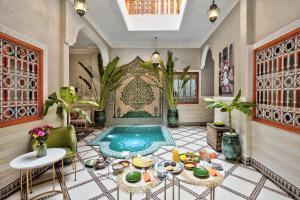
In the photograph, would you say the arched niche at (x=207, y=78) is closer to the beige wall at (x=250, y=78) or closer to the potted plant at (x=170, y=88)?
the potted plant at (x=170, y=88)

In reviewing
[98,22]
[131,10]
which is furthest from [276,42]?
[98,22]

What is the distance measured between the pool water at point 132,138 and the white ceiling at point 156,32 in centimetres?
367

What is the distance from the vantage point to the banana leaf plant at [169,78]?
5.78m

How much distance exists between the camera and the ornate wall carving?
671 cm

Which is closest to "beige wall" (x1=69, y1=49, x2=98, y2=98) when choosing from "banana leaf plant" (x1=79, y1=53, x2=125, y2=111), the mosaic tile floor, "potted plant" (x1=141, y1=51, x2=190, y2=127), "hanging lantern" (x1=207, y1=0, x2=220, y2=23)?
"banana leaf plant" (x1=79, y1=53, x2=125, y2=111)

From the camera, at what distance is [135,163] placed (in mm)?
1753

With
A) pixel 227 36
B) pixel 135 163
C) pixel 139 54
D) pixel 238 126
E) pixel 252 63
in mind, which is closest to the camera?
pixel 135 163

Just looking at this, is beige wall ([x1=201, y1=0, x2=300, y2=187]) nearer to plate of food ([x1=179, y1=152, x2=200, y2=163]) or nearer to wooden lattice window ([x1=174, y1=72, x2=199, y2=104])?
plate of food ([x1=179, y1=152, x2=200, y2=163])

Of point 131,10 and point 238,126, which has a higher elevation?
point 131,10

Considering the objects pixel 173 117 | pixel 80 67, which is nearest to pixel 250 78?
pixel 173 117

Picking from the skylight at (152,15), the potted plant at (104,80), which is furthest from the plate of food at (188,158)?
the potted plant at (104,80)

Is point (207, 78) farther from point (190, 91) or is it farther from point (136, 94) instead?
point (136, 94)

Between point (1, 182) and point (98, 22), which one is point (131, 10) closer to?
point (98, 22)

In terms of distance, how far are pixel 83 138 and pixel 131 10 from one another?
4.45 meters
